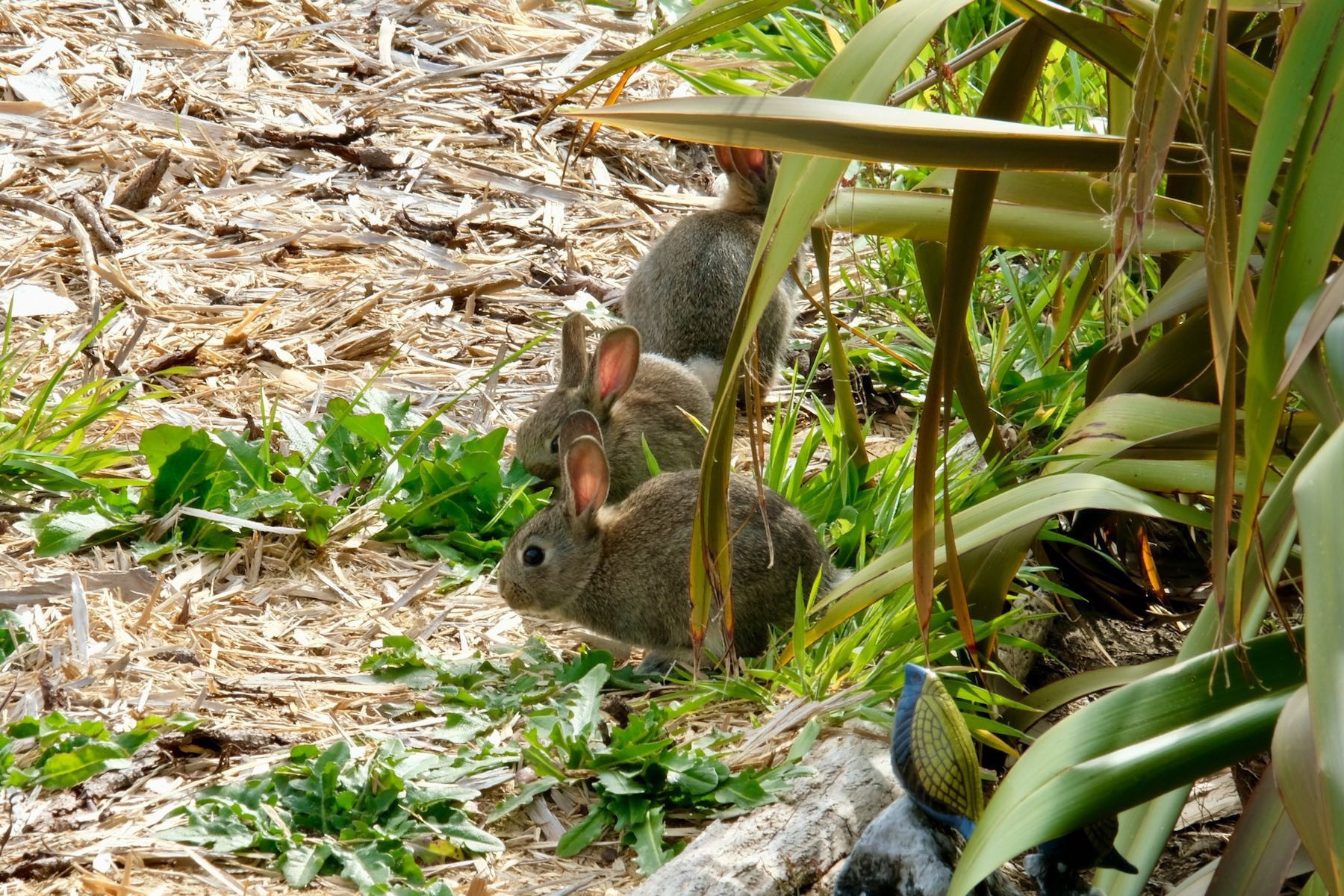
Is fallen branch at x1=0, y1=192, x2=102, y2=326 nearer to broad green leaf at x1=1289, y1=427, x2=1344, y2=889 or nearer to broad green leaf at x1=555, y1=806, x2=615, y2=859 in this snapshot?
broad green leaf at x1=555, y1=806, x2=615, y2=859

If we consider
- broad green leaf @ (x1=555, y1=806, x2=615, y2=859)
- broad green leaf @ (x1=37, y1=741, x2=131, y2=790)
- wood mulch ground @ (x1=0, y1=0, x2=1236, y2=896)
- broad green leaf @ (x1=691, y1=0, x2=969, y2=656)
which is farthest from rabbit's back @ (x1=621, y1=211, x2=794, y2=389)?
broad green leaf @ (x1=691, y1=0, x2=969, y2=656)

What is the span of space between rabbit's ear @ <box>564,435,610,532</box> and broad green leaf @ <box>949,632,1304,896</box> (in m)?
1.94

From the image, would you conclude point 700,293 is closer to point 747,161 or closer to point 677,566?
point 747,161

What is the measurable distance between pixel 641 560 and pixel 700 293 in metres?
1.92

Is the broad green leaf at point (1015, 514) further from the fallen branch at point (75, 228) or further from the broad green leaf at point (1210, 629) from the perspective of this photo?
the fallen branch at point (75, 228)

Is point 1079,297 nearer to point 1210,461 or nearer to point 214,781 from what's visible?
point 1210,461

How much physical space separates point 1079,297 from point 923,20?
1.35 meters

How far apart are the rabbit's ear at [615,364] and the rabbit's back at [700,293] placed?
76 cm

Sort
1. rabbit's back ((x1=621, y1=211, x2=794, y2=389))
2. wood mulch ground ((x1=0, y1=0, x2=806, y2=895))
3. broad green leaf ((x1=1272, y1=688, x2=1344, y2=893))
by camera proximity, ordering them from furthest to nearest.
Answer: rabbit's back ((x1=621, y1=211, x2=794, y2=389)) < wood mulch ground ((x1=0, y1=0, x2=806, y2=895)) < broad green leaf ((x1=1272, y1=688, x2=1344, y2=893))

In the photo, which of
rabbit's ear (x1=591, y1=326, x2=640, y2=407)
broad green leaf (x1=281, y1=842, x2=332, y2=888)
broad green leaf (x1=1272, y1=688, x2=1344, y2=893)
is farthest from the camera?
rabbit's ear (x1=591, y1=326, x2=640, y2=407)

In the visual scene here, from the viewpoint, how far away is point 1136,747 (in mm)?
1904

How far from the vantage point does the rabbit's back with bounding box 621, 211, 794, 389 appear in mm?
5426

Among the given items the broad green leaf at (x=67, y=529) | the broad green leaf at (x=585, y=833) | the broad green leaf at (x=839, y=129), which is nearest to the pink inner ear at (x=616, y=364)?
the broad green leaf at (x=67, y=529)

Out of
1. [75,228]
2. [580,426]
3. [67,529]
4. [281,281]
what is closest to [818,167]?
[580,426]
